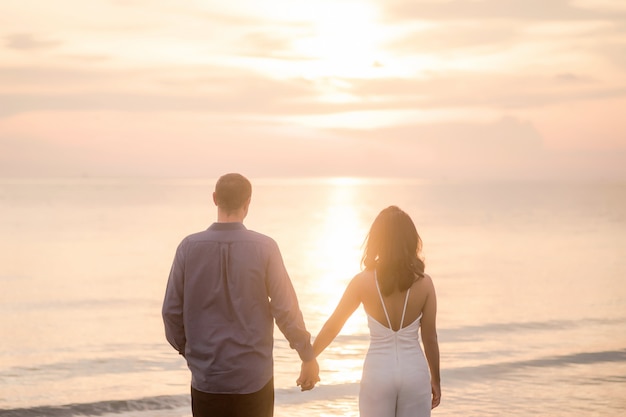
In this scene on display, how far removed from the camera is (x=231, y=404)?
5.44 m

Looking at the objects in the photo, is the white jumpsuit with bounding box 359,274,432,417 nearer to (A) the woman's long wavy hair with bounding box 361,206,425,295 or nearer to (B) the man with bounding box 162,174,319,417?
(A) the woman's long wavy hair with bounding box 361,206,425,295

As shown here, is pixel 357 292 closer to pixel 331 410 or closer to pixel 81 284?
pixel 331 410

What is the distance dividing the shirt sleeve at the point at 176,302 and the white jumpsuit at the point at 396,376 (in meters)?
1.30

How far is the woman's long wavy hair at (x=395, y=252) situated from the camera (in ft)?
17.7

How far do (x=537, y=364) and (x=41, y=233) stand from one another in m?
49.4

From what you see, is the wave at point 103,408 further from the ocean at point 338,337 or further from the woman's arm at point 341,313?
the woman's arm at point 341,313

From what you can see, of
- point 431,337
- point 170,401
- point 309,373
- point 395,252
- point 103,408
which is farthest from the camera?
Answer: point 170,401

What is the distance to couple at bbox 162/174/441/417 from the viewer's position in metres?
5.41

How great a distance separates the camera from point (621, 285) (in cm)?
3288

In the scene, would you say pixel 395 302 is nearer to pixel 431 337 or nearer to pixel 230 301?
pixel 431 337

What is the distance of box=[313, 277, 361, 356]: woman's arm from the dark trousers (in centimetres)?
57

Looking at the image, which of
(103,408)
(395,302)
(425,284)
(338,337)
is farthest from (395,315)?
(338,337)

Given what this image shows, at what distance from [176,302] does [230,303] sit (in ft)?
1.30

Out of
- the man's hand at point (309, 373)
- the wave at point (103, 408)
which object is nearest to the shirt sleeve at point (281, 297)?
the man's hand at point (309, 373)
